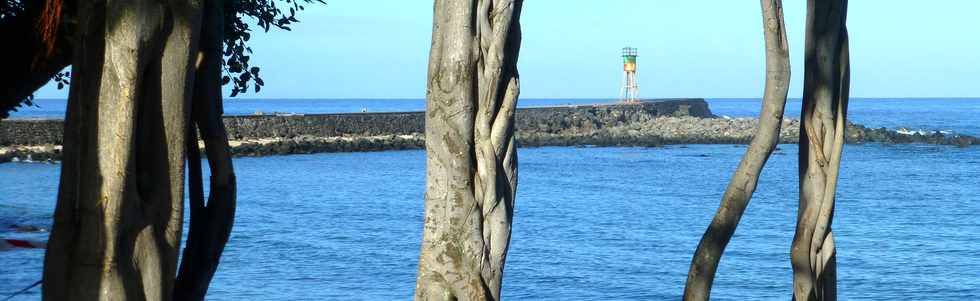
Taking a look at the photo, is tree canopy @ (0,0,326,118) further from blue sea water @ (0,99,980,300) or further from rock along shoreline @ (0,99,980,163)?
rock along shoreline @ (0,99,980,163)

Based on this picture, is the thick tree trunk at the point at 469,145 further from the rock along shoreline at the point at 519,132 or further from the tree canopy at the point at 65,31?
the rock along shoreline at the point at 519,132

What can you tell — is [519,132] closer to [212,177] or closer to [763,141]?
[212,177]

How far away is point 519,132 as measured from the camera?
230 ft

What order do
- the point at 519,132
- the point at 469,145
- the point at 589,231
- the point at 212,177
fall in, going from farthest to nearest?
the point at 519,132 < the point at 589,231 < the point at 212,177 < the point at 469,145

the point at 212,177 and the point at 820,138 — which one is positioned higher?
the point at 820,138

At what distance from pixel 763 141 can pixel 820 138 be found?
1.10 ft

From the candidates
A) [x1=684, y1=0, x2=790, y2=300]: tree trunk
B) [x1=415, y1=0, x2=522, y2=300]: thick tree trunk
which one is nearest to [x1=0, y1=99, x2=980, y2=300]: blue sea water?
[x1=684, y1=0, x2=790, y2=300]: tree trunk

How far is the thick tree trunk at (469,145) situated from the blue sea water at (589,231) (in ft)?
35.9

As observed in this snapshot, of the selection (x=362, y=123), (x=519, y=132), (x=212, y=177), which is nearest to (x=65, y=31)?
(x=212, y=177)

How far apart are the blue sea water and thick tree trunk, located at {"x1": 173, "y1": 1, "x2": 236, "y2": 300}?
8.23 m

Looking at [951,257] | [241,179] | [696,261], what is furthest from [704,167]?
[696,261]

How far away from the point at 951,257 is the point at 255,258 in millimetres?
11860

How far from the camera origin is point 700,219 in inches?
1161

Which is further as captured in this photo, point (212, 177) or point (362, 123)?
point (362, 123)
